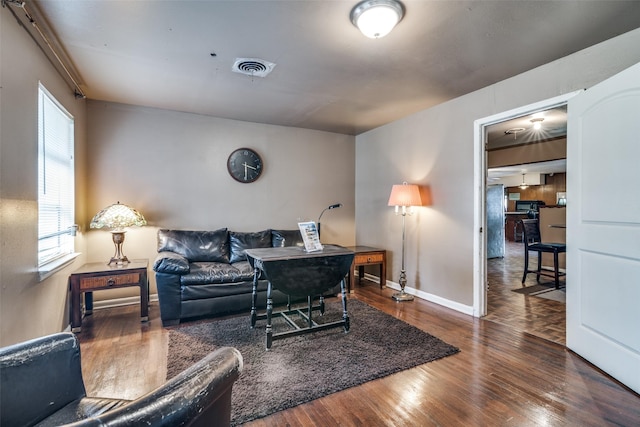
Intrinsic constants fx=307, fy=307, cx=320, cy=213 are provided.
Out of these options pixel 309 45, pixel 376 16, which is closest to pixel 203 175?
pixel 309 45

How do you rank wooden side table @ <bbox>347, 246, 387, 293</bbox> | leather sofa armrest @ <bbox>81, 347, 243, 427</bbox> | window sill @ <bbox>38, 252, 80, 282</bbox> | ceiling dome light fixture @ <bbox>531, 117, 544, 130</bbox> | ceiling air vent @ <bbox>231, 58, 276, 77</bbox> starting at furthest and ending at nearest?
1. wooden side table @ <bbox>347, 246, 387, 293</bbox>
2. ceiling dome light fixture @ <bbox>531, 117, 544, 130</bbox>
3. ceiling air vent @ <bbox>231, 58, 276, 77</bbox>
4. window sill @ <bbox>38, 252, 80, 282</bbox>
5. leather sofa armrest @ <bbox>81, 347, 243, 427</bbox>

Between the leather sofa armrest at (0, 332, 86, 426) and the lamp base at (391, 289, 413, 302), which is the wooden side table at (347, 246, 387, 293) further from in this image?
the leather sofa armrest at (0, 332, 86, 426)

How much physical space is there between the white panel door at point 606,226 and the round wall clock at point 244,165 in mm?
3409

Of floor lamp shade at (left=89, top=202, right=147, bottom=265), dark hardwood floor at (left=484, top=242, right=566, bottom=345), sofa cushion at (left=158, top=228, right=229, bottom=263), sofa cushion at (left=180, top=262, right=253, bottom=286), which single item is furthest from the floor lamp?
floor lamp shade at (left=89, top=202, right=147, bottom=265)

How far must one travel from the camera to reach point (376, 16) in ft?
6.04

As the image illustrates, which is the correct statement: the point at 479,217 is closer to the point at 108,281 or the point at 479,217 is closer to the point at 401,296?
the point at 401,296

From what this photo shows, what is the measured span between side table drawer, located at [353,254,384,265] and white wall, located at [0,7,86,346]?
123 inches

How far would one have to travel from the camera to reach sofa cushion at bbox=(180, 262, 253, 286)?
3.02 meters

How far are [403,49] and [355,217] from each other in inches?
122

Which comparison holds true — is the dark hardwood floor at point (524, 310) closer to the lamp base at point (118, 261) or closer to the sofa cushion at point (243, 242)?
the sofa cushion at point (243, 242)

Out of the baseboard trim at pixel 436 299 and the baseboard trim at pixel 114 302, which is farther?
the baseboard trim at pixel 114 302

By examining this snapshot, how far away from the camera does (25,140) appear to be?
6.56ft

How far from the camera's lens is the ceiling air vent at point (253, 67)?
8.23 feet

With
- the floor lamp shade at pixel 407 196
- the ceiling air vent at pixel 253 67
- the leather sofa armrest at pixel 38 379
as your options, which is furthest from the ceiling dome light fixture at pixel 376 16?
the leather sofa armrest at pixel 38 379
